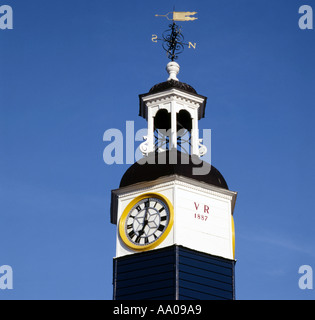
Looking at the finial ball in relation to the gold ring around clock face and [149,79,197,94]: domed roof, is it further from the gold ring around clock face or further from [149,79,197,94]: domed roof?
the gold ring around clock face

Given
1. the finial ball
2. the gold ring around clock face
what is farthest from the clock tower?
the finial ball

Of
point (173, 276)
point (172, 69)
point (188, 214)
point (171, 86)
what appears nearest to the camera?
point (173, 276)

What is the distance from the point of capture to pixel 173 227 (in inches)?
2470

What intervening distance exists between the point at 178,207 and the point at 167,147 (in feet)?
23.0

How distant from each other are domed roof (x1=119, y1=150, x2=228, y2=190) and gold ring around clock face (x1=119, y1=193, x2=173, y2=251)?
1412mm

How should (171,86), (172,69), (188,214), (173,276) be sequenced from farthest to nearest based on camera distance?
(172,69) < (171,86) < (188,214) < (173,276)

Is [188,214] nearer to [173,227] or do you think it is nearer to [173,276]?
[173,227]

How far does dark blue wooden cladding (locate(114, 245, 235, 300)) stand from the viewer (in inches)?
2402

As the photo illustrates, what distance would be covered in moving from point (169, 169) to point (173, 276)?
262 inches

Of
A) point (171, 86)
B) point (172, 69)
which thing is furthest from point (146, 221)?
point (172, 69)
